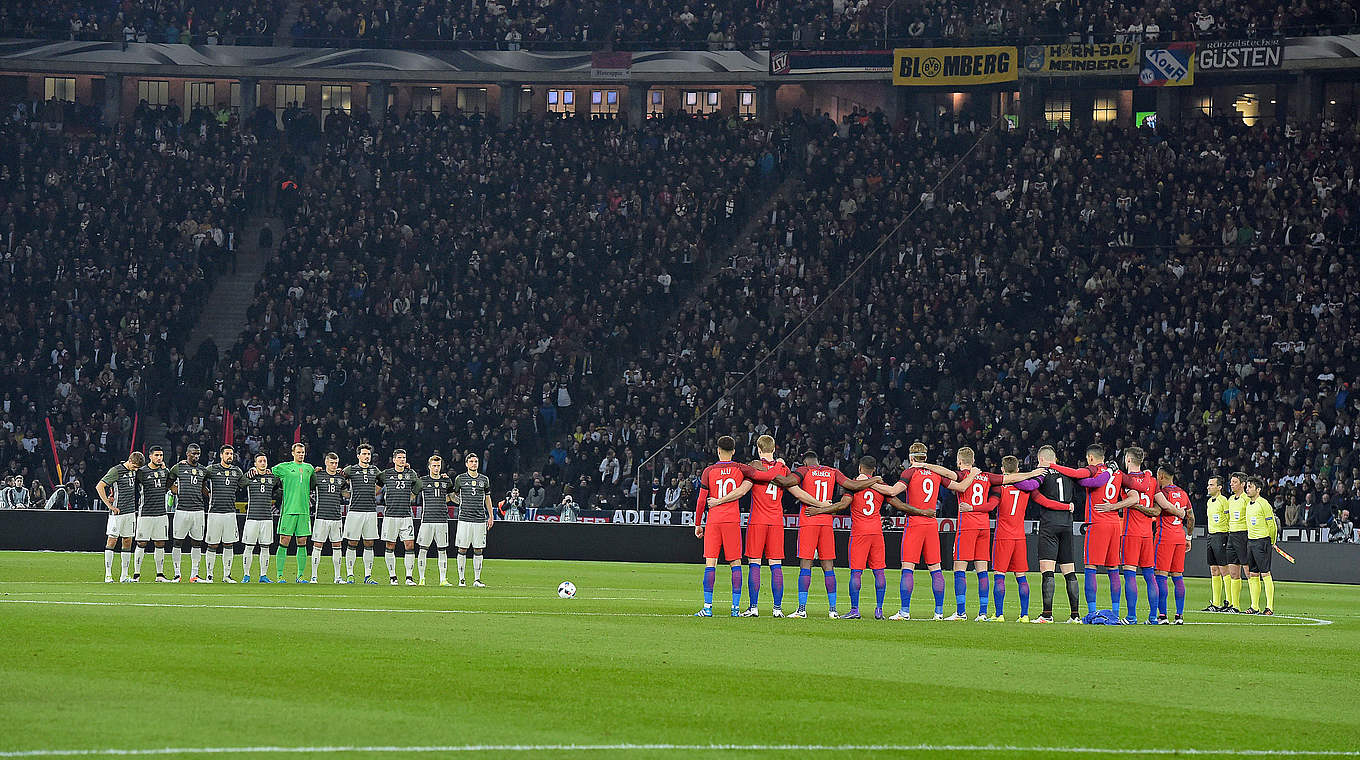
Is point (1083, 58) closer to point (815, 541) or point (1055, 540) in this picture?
point (1055, 540)

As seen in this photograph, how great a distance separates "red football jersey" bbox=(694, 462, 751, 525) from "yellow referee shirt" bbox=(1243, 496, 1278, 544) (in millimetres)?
10474

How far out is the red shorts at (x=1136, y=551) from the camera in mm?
24281

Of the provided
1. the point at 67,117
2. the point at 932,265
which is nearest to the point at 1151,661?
the point at 932,265

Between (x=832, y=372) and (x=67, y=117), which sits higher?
(x=67, y=117)

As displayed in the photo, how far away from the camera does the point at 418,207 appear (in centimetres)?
5850

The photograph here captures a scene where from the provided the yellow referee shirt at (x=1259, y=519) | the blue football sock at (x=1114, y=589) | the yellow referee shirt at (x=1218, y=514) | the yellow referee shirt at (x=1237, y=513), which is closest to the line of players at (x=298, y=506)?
the blue football sock at (x=1114, y=589)

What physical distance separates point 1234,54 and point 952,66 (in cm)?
894

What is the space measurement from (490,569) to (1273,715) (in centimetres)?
2655

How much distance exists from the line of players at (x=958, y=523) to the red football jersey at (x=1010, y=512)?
1cm

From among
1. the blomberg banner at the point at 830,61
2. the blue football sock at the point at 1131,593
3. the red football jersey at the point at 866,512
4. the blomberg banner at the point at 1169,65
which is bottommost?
the blue football sock at the point at 1131,593

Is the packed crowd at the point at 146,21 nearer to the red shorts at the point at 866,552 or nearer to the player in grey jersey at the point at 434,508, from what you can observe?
the player in grey jersey at the point at 434,508

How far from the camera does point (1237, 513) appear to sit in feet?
95.3

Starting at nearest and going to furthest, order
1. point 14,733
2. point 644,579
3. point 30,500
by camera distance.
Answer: point 14,733
point 644,579
point 30,500

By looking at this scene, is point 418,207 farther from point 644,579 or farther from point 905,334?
point 644,579
